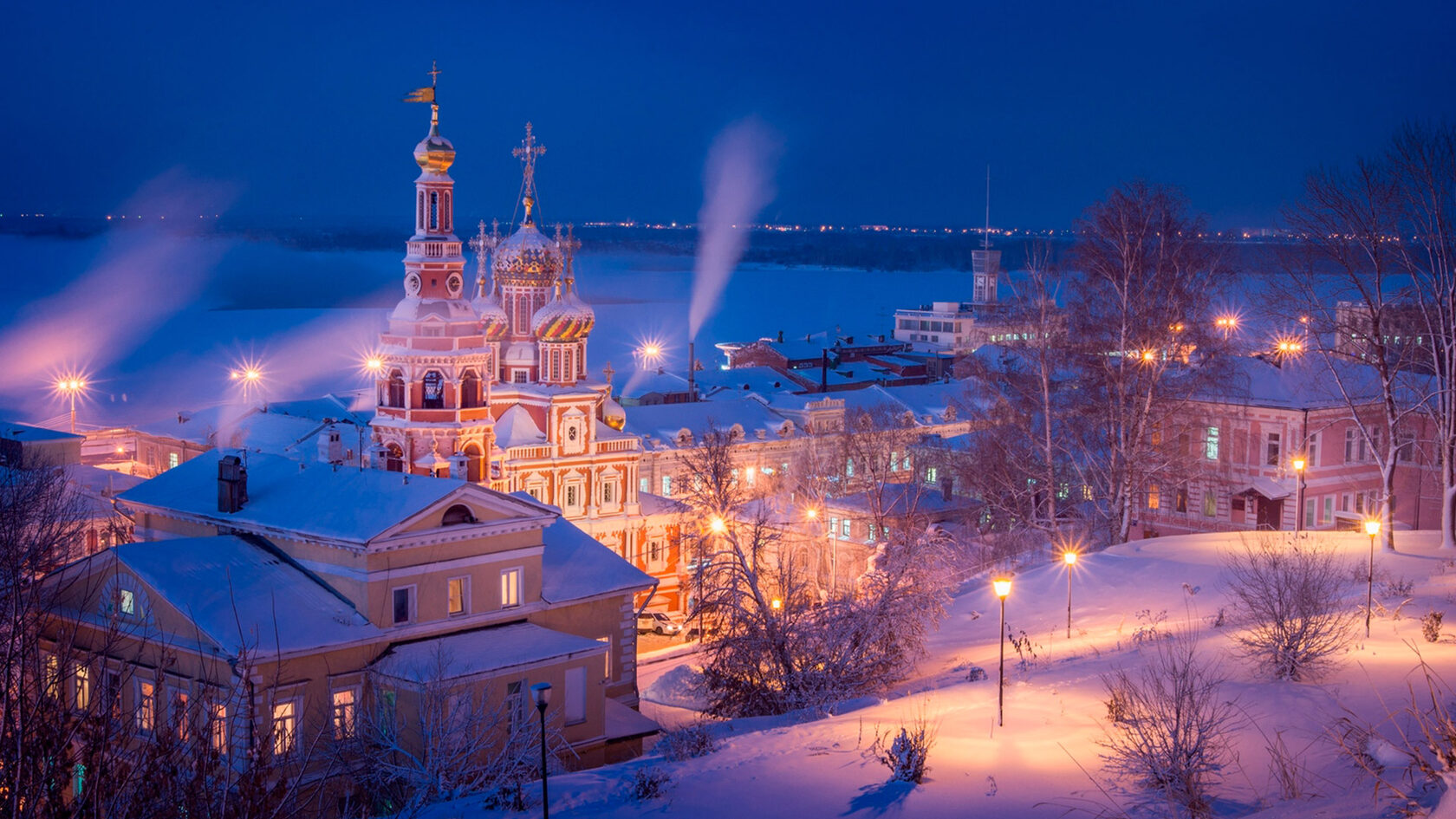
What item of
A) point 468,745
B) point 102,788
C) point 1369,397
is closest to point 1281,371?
point 1369,397

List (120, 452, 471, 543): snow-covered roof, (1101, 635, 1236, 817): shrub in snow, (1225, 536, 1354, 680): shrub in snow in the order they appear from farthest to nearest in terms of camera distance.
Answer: (120, 452, 471, 543): snow-covered roof
(1225, 536, 1354, 680): shrub in snow
(1101, 635, 1236, 817): shrub in snow

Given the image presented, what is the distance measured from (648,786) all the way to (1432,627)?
35.0 feet

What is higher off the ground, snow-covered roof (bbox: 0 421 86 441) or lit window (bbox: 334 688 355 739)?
snow-covered roof (bbox: 0 421 86 441)

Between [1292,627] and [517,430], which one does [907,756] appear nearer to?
[1292,627]

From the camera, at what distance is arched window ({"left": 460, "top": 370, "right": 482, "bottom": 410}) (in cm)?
3825

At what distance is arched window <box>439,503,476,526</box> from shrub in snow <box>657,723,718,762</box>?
213 inches

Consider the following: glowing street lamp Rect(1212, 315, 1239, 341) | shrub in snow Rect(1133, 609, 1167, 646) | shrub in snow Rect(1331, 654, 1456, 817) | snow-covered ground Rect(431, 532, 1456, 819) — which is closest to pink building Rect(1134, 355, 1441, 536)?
glowing street lamp Rect(1212, 315, 1239, 341)

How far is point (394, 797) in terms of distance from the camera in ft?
60.4

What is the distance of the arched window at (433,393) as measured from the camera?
1490 inches

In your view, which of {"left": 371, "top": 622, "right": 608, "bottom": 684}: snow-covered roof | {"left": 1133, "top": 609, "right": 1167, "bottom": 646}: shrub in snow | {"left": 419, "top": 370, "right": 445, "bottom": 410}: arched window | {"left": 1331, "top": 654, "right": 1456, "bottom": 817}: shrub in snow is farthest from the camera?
{"left": 419, "top": 370, "right": 445, "bottom": 410}: arched window

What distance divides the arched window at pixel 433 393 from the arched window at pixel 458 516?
15.7 metres

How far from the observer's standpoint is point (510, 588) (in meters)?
23.5

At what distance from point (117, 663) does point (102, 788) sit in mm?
11235

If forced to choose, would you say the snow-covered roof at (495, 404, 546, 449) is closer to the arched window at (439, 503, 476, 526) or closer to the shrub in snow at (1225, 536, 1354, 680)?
the arched window at (439, 503, 476, 526)
